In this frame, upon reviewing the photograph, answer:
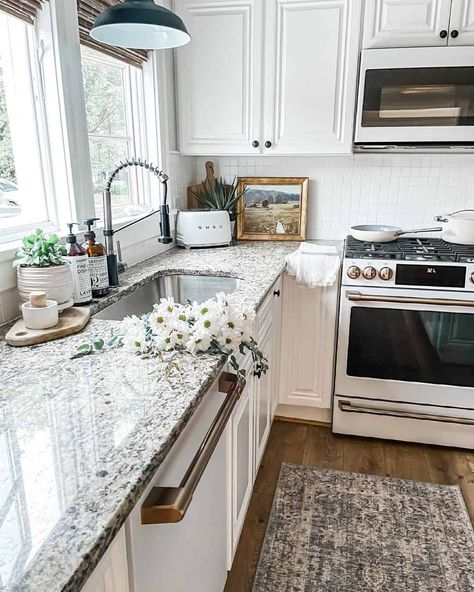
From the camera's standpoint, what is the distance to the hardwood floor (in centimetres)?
200

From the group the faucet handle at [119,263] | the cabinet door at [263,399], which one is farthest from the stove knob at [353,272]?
the faucet handle at [119,263]

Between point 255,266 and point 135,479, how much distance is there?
58.3 inches

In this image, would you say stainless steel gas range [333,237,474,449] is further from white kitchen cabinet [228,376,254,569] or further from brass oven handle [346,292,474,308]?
white kitchen cabinet [228,376,254,569]

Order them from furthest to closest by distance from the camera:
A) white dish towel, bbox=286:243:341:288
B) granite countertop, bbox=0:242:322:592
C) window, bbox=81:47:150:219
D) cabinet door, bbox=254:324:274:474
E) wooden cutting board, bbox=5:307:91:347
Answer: white dish towel, bbox=286:243:341:288 < window, bbox=81:47:150:219 < cabinet door, bbox=254:324:274:474 < wooden cutting board, bbox=5:307:91:347 < granite countertop, bbox=0:242:322:592

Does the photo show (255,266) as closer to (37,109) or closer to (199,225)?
(199,225)

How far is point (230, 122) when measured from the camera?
2.46 meters

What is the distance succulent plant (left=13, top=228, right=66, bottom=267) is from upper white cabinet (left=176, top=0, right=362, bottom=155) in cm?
138

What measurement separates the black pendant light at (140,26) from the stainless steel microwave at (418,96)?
114cm

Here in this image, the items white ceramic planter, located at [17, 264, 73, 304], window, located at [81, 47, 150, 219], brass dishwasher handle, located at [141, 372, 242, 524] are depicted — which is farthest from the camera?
window, located at [81, 47, 150, 219]

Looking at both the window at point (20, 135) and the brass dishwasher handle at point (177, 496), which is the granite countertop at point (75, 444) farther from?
the window at point (20, 135)

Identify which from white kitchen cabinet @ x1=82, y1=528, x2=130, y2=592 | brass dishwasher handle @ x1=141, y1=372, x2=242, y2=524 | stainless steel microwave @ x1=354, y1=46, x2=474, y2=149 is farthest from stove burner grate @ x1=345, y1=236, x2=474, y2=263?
white kitchen cabinet @ x1=82, y1=528, x2=130, y2=592

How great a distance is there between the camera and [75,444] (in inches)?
30.3

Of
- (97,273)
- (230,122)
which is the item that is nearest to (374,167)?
(230,122)

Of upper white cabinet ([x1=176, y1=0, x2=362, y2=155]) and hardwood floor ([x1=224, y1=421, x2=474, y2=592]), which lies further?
upper white cabinet ([x1=176, y1=0, x2=362, y2=155])
